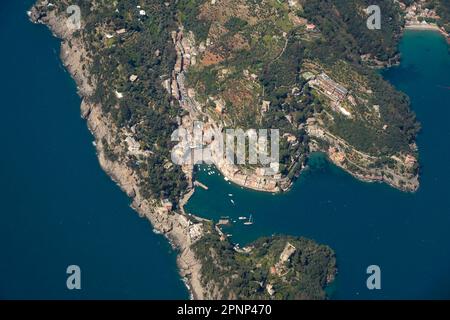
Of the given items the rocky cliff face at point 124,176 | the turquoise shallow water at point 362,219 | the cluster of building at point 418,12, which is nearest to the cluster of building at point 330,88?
the turquoise shallow water at point 362,219

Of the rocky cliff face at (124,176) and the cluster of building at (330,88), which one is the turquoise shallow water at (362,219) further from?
the cluster of building at (330,88)

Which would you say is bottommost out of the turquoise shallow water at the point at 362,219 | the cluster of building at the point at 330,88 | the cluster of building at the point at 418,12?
the turquoise shallow water at the point at 362,219

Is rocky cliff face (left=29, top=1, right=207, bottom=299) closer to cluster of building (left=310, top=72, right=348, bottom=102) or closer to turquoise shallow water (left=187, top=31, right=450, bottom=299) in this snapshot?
turquoise shallow water (left=187, top=31, right=450, bottom=299)

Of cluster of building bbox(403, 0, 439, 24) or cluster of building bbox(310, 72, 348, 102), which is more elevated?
cluster of building bbox(403, 0, 439, 24)

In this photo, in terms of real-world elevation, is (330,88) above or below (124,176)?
above

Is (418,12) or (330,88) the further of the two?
(418,12)

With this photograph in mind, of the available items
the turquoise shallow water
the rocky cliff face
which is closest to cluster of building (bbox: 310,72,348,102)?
the turquoise shallow water

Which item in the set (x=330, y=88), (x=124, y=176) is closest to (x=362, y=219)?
(x=330, y=88)

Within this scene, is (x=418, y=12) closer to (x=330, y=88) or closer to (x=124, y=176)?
(x=330, y=88)
